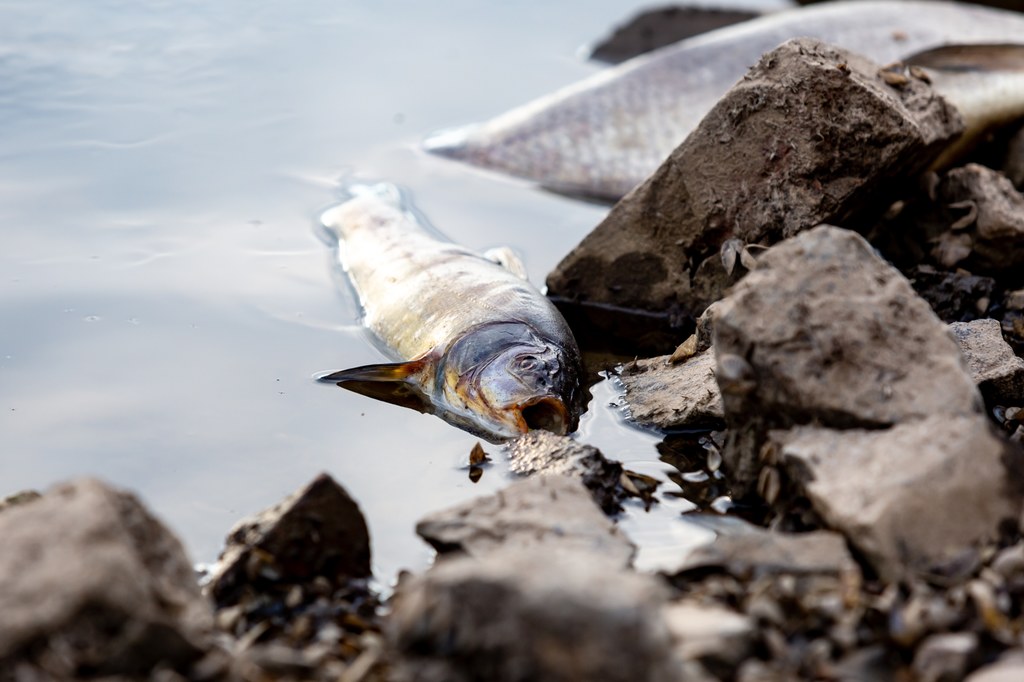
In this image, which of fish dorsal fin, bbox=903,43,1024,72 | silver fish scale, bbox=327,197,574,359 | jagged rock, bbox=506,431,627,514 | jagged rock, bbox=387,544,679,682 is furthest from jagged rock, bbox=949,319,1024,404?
fish dorsal fin, bbox=903,43,1024,72

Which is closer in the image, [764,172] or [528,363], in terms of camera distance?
[528,363]

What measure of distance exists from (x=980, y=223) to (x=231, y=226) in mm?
2903

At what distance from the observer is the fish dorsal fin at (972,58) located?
243 inches

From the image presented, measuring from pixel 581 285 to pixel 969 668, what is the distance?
2559 mm

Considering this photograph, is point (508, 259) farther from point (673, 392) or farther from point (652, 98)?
point (652, 98)

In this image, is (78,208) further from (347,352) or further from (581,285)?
(581,285)

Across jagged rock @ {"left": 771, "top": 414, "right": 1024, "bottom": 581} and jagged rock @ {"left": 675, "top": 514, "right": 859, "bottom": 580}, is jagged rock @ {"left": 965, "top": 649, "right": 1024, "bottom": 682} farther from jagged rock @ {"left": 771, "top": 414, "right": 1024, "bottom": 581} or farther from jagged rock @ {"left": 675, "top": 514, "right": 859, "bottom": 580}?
jagged rock @ {"left": 675, "top": 514, "right": 859, "bottom": 580}

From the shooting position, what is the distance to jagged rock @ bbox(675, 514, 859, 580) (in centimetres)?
265

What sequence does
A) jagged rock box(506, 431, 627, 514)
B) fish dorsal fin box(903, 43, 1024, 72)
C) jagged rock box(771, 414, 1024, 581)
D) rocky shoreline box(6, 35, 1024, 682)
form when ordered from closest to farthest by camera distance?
1. rocky shoreline box(6, 35, 1024, 682)
2. jagged rock box(771, 414, 1024, 581)
3. jagged rock box(506, 431, 627, 514)
4. fish dorsal fin box(903, 43, 1024, 72)

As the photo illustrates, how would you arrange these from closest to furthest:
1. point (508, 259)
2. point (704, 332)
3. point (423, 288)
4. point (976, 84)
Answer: point (704, 332)
point (423, 288)
point (508, 259)
point (976, 84)

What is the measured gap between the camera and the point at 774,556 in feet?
8.90

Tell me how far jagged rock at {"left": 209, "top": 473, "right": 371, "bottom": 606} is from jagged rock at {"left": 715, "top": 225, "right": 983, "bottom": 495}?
941 mm

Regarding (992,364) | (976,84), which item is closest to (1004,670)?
(992,364)

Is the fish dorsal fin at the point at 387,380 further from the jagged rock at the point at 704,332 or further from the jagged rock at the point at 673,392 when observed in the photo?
the jagged rock at the point at 704,332
